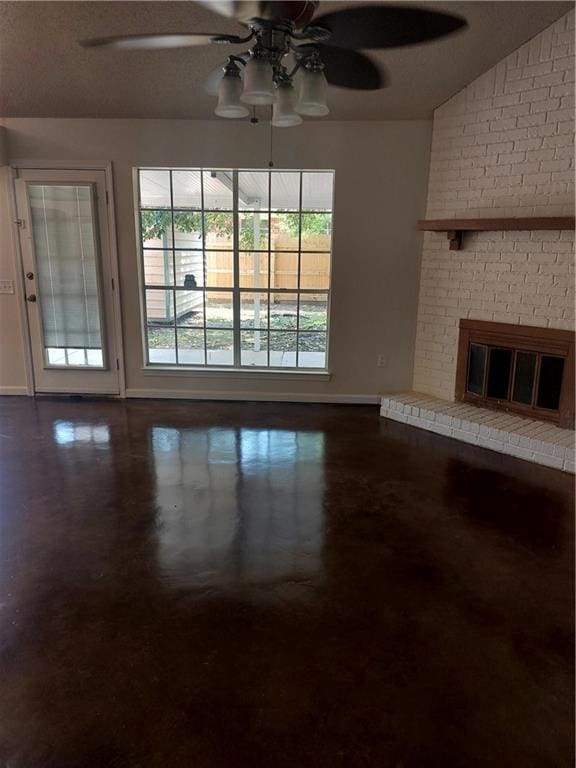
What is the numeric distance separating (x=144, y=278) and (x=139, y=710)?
4139 millimetres

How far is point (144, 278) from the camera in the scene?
5.04 meters

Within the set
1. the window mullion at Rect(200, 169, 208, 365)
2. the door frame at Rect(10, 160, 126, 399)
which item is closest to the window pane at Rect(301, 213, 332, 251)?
the window mullion at Rect(200, 169, 208, 365)

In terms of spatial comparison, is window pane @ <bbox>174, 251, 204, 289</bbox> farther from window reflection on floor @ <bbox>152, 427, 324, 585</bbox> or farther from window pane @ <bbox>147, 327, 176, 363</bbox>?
window reflection on floor @ <bbox>152, 427, 324, 585</bbox>

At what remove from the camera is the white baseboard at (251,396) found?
201 inches

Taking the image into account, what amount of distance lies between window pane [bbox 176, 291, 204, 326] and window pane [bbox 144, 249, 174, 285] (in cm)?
19

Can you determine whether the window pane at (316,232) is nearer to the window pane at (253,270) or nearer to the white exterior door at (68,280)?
the window pane at (253,270)

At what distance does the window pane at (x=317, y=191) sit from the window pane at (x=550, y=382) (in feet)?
7.97

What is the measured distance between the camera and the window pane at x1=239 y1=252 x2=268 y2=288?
16.3ft

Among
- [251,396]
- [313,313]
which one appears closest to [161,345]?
[251,396]

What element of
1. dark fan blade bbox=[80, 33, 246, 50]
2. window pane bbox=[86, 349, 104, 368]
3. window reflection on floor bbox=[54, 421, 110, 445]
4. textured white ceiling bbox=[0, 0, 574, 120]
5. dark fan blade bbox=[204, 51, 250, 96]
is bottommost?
window reflection on floor bbox=[54, 421, 110, 445]

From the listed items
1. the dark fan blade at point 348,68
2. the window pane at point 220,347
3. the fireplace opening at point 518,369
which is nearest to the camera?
the dark fan blade at point 348,68

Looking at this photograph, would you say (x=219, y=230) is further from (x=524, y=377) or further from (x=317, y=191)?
(x=524, y=377)

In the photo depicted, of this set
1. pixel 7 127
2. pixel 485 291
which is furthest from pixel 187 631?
pixel 7 127

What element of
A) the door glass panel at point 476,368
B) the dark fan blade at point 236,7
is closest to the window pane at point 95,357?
the door glass panel at point 476,368
